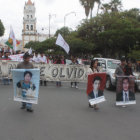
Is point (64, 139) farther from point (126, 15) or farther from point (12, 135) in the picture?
point (126, 15)

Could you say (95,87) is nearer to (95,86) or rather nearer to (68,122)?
(95,86)

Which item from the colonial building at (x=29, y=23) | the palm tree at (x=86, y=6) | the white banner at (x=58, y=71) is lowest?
the white banner at (x=58, y=71)

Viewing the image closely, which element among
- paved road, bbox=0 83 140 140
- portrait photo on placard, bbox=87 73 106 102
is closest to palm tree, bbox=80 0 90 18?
paved road, bbox=0 83 140 140

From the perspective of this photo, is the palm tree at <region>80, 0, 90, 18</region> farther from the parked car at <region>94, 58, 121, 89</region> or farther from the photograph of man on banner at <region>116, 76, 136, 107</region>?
the photograph of man on banner at <region>116, 76, 136, 107</region>

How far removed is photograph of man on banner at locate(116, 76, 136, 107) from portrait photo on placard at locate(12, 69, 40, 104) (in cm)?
276

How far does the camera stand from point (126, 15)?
131ft

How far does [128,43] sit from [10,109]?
89.1 feet

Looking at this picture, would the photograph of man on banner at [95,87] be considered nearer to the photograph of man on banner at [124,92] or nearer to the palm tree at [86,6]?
the photograph of man on banner at [124,92]

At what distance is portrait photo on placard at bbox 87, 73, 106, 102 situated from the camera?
8.18 metres

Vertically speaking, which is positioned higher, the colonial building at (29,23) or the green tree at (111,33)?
the colonial building at (29,23)

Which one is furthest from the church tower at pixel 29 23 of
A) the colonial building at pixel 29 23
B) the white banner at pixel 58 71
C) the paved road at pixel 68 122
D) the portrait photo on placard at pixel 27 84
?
the portrait photo on placard at pixel 27 84

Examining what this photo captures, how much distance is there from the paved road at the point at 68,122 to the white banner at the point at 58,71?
16.0 ft

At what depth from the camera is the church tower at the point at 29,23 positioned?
13638 cm

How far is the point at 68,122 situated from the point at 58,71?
798 cm
